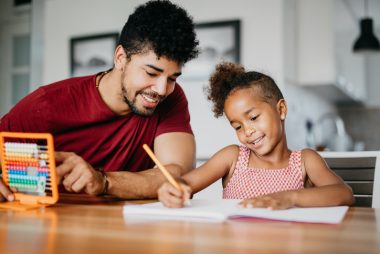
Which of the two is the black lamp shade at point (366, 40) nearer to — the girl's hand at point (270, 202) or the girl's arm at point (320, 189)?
the girl's arm at point (320, 189)

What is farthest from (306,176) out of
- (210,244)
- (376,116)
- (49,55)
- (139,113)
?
(376,116)

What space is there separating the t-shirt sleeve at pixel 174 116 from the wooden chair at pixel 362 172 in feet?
1.74

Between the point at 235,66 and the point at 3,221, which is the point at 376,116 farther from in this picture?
the point at 3,221

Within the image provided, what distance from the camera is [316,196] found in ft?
3.34

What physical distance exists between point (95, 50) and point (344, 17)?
7.89 ft

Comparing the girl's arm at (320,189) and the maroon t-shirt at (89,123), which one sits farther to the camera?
the maroon t-shirt at (89,123)

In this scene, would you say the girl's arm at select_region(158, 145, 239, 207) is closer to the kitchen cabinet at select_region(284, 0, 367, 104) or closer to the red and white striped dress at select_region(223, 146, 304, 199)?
the red and white striped dress at select_region(223, 146, 304, 199)

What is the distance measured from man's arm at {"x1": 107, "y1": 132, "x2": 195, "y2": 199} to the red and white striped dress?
0.16 meters

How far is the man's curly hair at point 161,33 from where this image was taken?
1.40m

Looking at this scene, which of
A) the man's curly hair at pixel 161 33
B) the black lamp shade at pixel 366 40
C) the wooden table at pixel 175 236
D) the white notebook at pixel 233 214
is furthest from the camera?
the black lamp shade at pixel 366 40

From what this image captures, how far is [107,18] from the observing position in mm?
3967

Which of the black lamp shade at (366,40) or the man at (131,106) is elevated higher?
the black lamp shade at (366,40)

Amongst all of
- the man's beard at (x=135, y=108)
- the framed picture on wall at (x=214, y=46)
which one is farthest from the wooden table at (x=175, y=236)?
the framed picture on wall at (x=214, y=46)

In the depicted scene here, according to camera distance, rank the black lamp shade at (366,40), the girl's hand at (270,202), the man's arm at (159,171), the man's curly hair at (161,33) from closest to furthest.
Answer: the girl's hand at (270,202) → the man's arm at (159,171) → the man's curly hair at (161,33) → the black lamp shade at (366,40)
